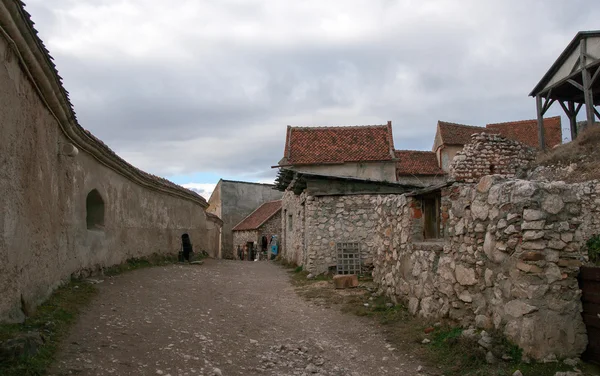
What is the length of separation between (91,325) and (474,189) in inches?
199

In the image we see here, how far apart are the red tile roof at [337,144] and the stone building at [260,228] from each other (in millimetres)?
7959

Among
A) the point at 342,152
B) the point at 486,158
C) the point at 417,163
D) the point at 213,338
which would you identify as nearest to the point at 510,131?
the point at 417,163

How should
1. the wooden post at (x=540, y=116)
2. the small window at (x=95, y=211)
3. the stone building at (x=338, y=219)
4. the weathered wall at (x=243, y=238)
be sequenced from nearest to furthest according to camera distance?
the small window at (x=95, y=211)
the stone building at (x=338, y=219)
the wooden post at (x=540, y=116)
the weathered wall at (x=243, y=238)

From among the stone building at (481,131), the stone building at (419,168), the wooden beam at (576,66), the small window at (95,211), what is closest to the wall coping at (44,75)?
the small window at (95,211)

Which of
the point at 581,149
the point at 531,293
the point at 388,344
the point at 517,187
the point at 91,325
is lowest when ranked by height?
the point at 388,344

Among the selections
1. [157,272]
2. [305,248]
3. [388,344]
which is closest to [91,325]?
[388,344]

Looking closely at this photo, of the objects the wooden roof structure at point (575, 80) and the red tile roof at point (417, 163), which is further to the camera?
the red tile roof at point (417, 163)

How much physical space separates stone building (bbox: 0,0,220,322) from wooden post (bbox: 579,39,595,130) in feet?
49.9

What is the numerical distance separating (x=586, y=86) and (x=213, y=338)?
53.7 feet

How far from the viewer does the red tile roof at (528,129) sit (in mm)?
29703

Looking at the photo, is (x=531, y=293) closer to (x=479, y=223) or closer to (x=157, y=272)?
(x=479, y=223)

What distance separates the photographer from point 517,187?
192 inches

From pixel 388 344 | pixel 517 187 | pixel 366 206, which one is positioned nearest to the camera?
pixel 517 187

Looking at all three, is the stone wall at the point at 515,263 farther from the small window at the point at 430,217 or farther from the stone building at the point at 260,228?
the stone building at the point at 260,228
